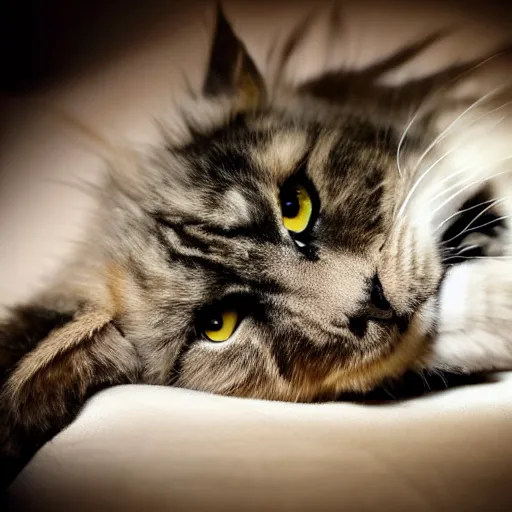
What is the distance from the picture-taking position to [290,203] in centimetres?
81

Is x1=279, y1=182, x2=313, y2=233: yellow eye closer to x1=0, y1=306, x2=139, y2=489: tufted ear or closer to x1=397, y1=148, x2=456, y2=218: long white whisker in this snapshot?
x1=397, y1=148, x2=456, y2=218: long white whisker

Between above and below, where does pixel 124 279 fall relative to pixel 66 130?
below

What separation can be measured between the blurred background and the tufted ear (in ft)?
0.34

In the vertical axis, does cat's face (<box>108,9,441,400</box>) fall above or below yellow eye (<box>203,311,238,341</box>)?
above

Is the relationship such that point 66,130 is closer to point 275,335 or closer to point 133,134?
point 133,134

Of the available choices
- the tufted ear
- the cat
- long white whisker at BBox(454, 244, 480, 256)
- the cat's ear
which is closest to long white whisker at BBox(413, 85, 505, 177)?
the cat

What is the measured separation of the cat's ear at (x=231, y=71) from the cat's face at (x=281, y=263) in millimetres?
50

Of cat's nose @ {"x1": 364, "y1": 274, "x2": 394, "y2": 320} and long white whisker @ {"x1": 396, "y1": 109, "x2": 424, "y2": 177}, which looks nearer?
cat's nose @ {"x1": 364, "y1": 274, "x2": 394, "y2": 320}

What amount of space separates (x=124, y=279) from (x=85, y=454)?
34 centimetres

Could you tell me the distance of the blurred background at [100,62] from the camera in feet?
2.63

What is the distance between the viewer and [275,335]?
774 millimetres

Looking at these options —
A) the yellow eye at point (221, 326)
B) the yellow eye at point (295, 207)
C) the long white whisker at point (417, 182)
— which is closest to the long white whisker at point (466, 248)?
the long white whisker at point (417, 182)

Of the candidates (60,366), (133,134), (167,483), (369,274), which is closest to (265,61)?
(133,134)

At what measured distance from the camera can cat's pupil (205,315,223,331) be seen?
2.64ft
